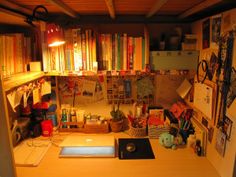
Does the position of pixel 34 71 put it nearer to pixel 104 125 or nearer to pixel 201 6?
pixel 104 125

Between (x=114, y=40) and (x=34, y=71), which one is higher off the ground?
(x=114, y=40)

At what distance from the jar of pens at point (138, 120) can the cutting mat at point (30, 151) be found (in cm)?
69

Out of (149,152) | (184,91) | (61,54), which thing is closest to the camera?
(149,152)

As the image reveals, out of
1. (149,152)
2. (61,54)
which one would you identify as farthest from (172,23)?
(149,152)

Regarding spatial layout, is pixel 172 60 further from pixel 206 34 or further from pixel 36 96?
pixel 36 96

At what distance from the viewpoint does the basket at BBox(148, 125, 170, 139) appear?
1.86 m

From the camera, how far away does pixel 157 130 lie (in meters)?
1.86

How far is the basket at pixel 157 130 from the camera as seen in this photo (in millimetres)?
1856

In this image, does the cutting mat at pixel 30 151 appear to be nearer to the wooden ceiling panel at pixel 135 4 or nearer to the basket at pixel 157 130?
the basket at pixel 157 130

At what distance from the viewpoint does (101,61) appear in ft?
6.14

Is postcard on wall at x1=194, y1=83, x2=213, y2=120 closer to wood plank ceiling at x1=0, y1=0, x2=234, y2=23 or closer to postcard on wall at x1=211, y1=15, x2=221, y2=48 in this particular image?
postcard on wall at x1=211, y1=15, x2=221, y2=48

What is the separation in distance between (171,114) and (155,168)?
684 mm

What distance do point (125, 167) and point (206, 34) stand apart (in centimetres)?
107

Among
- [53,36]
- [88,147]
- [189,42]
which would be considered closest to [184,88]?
[189,42]
